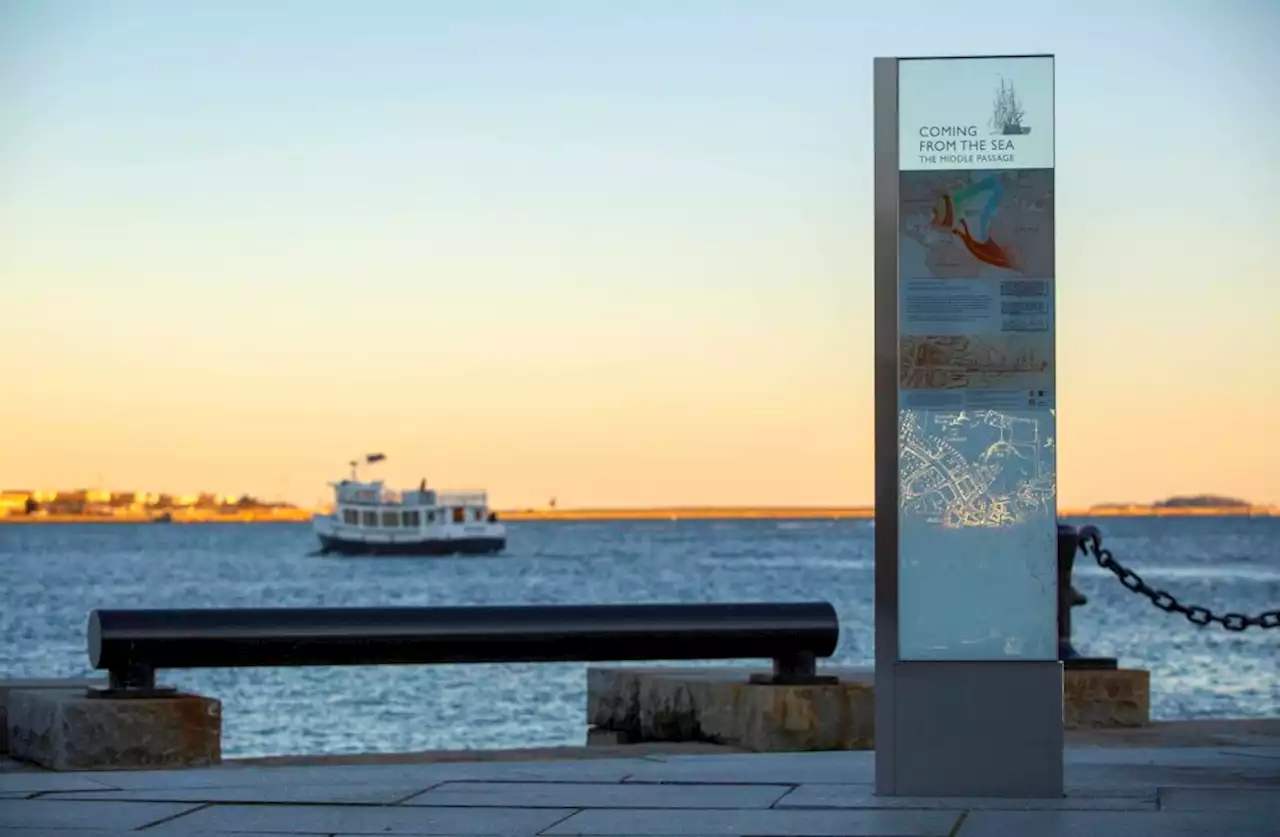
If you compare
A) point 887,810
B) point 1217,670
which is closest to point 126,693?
point 887,810

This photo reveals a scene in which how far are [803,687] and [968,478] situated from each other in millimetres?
3517

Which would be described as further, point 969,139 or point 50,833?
point 969,139

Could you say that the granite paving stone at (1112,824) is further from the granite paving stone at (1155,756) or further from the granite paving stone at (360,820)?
the granite paving stone at (1155,756)

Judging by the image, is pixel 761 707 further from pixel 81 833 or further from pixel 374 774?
pixel 81 833

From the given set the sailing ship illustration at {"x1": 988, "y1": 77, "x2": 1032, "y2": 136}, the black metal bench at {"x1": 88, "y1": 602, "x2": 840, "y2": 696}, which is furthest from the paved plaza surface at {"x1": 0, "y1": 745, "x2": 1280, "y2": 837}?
the sailing ship illustration at {"x1": 988, "y1": 77, "x2": 1032, "y2": 136}

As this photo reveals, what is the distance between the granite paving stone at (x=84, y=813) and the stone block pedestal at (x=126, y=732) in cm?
201

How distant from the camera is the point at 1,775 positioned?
9.48 metres

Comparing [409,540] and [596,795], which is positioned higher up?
[596,795]

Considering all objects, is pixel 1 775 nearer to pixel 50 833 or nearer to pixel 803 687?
pixel 50 833

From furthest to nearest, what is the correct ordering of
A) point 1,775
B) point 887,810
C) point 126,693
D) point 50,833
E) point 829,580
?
point 829,580, point 126,693, point 1,775, point 887,810, point 50,833

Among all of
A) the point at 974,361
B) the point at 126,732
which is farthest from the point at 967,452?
the point at 126,732

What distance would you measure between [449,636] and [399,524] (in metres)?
122

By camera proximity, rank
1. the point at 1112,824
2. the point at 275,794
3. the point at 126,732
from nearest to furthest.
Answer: the point at 1112,824 < the point at 275,794 < the point at 126,732

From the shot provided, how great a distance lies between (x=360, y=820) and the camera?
7527mm
